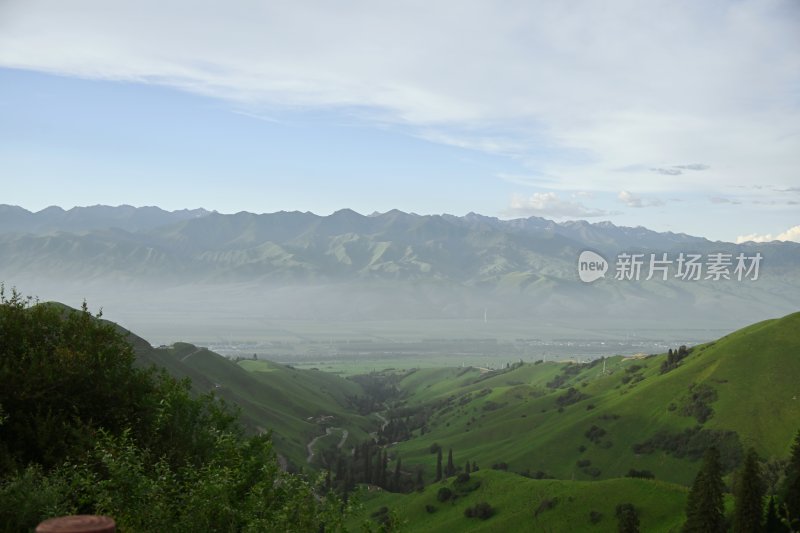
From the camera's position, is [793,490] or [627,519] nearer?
[793,490]

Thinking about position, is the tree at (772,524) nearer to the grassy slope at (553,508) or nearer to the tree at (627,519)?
the tree at (627,519)

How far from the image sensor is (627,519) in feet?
301

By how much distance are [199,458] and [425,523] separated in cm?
11896

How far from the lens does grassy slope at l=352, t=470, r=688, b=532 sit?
109062mm

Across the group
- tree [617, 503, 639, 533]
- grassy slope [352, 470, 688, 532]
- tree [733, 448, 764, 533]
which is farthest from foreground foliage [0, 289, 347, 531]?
tree [617, 503, 639, 533]

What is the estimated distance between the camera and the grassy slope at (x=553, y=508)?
109062 mm

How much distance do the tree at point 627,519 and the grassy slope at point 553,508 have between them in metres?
1.60

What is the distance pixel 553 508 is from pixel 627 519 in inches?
1306

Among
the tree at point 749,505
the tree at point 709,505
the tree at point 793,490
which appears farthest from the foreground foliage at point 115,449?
the tree at point 793,490

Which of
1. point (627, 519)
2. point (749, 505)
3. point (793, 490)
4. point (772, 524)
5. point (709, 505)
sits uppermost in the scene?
point (793, 490)

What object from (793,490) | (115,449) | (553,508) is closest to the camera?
(115,449)

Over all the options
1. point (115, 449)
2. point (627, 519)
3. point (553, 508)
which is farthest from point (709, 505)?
point (115, 449)

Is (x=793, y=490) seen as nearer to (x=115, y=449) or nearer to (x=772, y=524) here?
(x=772, y=524)

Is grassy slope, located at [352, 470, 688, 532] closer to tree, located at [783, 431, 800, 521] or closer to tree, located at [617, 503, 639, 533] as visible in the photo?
tree, located at [617, 503, 639, 533]
